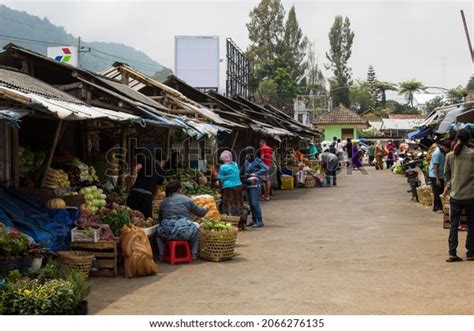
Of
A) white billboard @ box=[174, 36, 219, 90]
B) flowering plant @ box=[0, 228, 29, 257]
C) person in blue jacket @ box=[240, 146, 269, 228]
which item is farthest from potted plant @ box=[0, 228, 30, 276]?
white billboard @ box=[174, 36, 219, 90]

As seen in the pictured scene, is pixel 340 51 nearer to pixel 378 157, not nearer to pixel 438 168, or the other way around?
pixel 378 157

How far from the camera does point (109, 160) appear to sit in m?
12.9

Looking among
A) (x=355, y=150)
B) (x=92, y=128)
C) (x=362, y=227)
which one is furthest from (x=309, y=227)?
(x=355, y=150)

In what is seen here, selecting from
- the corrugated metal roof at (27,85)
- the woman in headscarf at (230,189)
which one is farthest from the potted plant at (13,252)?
the woman in headscarf at (230,189)

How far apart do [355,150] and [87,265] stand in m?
31.0

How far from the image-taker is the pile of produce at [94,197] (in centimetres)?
1000

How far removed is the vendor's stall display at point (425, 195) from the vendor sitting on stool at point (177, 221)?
9158 mm

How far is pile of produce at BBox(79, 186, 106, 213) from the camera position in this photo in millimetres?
10000

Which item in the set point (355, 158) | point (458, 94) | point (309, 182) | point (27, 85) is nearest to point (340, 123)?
A: point (355, 158)

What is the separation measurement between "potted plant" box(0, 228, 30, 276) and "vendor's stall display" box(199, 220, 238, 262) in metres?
2.91

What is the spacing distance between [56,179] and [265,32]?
5417cm

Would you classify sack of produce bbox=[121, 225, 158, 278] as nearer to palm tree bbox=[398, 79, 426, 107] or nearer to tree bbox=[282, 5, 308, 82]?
tree bbox=[282, 5, 308, 82]

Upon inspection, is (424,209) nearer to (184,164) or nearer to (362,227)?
(362,227)

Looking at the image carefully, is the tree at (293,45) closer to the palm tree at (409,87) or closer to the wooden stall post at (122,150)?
the palm tree at (409,87)
